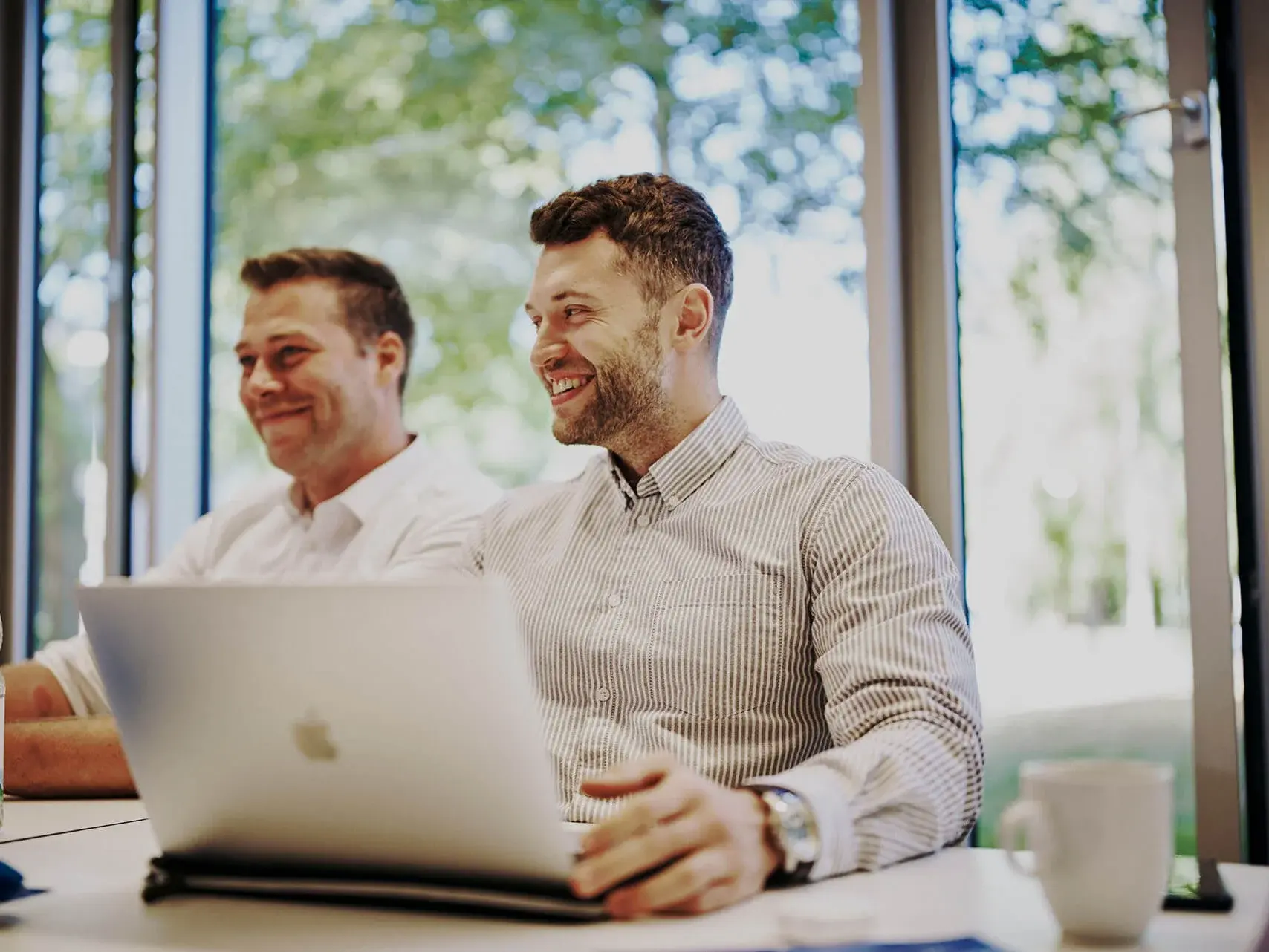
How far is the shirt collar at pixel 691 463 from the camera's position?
1.60m

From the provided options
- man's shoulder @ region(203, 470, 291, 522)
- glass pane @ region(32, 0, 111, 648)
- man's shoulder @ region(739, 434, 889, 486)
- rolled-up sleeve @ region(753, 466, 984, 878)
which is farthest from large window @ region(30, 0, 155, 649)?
rolled-up sleeve @ region(753, 466, 984, 878)

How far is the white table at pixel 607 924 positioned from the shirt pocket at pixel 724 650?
419 millimetres

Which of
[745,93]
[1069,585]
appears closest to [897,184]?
[745,93]

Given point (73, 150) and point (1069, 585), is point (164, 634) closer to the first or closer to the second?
point (1069, 585)

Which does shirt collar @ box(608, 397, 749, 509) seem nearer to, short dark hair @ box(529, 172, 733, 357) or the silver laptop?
short dark hair @ box(529, 172, 733, 357)

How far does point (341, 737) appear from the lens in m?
0.86

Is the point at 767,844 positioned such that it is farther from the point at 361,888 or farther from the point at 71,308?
the point at 71,308

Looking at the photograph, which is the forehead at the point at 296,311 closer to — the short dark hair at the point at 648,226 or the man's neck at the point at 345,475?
the man's neck at the point at 345,475

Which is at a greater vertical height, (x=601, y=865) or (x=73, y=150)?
(x=73, y=150)

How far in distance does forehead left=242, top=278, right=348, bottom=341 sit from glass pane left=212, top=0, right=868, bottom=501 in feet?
1.71

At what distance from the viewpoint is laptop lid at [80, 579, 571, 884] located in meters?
0.81

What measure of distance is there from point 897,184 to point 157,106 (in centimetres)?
180

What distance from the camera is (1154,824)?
81cm

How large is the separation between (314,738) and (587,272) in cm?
93
